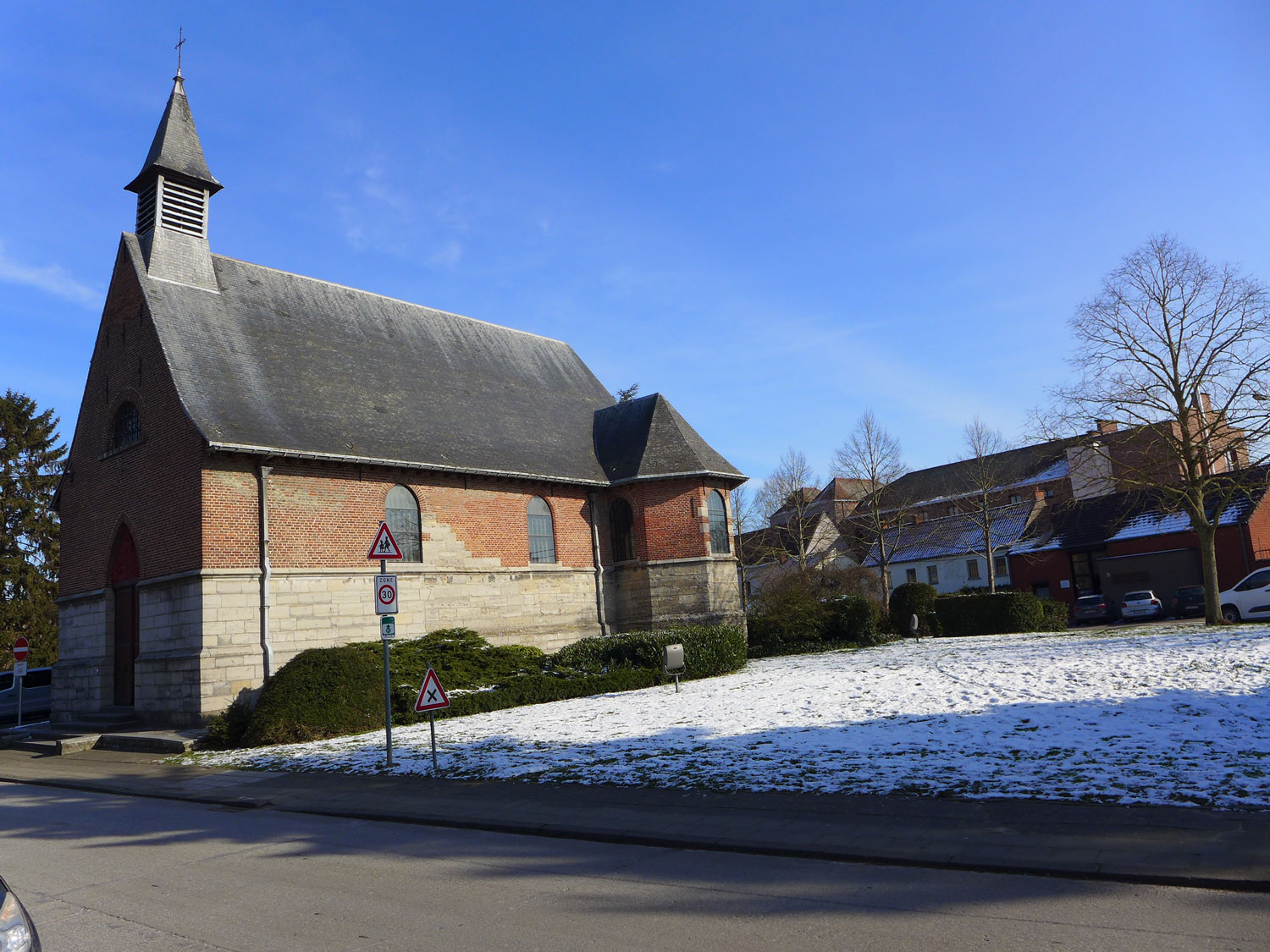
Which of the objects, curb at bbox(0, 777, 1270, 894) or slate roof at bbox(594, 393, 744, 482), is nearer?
curb at bbox(0, 777, 1270, 894)

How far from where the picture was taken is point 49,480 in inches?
1538

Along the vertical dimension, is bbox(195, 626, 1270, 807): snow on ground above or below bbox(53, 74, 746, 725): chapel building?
below

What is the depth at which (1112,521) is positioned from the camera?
41.1 m

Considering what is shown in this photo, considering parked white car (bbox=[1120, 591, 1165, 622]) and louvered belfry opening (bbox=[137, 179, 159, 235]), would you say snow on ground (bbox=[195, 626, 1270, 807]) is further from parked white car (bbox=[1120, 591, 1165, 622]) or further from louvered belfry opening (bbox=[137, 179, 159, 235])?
parked white car (bbox=[1120, 591, 1165, 622])

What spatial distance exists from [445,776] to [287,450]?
10.9m

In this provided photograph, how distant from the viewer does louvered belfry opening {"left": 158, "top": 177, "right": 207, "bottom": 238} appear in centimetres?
2234

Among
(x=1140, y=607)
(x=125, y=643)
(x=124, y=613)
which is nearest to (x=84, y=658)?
(x=125, y=643)

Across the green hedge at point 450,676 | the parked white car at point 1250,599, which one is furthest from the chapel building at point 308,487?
the parked white car at point 1250,599

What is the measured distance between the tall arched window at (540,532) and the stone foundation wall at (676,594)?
250cm

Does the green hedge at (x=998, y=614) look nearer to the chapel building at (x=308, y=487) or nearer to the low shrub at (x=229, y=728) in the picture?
the chapel building at (x=308, y=487)

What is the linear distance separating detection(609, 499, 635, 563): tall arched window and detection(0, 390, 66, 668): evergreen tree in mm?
25261

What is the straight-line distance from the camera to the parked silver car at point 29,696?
25469 millimetres

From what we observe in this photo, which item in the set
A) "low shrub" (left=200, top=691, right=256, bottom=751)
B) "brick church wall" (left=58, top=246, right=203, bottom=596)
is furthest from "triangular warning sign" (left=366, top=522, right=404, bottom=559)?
"brick church wall" (left=58, top=246, right=203, bottom=596)

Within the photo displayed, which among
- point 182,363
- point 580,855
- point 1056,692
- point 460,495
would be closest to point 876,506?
point 460,495
